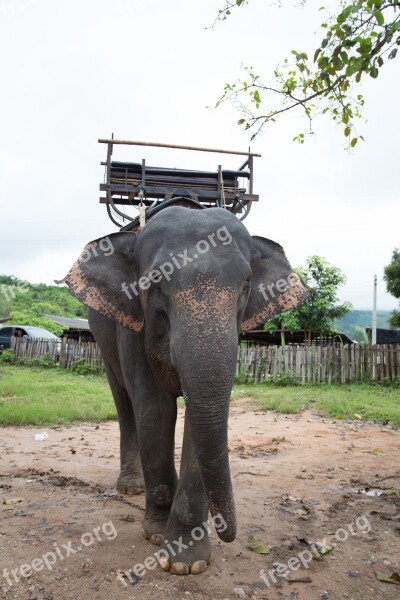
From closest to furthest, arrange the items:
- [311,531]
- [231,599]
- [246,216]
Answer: [231,599], [311,531], [246,216]

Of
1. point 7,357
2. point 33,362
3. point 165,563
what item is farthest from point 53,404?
point 7,357

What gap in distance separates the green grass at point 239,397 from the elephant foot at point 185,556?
17.3 ft

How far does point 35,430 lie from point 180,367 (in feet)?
19.0

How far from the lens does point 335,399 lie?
34.5 feet

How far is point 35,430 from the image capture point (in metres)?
7.54

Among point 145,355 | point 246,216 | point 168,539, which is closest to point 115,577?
point 168,539

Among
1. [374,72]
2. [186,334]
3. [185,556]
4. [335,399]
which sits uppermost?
[374,72]

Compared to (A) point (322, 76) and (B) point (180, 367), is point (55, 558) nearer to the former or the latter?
(B) point (180, 367)

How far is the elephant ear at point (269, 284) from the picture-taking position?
3.40 meters
